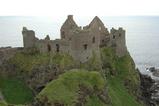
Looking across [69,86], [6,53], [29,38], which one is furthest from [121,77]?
[6,53]

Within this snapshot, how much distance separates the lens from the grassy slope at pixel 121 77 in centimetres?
7681

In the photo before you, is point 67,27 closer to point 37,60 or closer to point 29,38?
point 29,38

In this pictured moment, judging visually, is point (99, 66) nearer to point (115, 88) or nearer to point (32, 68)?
point (115, 88)

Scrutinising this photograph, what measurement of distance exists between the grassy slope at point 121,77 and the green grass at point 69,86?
10273 mm

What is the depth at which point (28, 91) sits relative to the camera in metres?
72.8

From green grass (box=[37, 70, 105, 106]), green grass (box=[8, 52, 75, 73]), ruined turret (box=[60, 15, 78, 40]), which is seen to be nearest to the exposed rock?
green grass (box=[8, 52, 75, 73])

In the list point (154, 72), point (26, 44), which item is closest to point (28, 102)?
point (26, 44)

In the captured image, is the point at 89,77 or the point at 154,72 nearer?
the point at 89,77

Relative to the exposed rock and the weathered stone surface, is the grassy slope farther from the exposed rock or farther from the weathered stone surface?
the weathered stone surface

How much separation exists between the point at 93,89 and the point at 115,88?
49.6ft

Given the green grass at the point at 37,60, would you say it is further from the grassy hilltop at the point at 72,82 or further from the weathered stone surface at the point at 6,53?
the weathered stone surface at the point at 6,53

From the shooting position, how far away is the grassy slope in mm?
76812

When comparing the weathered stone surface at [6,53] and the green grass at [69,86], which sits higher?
the weathered stone surface at [6,53]

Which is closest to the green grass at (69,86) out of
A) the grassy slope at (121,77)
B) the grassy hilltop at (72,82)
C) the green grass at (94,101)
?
the grassy hilltop at (72,82)
